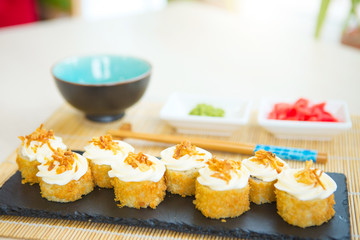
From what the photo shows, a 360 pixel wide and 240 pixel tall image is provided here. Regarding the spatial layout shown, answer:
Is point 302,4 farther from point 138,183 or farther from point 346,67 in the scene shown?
point 138,183

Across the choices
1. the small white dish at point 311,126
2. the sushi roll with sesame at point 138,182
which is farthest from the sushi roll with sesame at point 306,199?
the small white dish at point 311,126

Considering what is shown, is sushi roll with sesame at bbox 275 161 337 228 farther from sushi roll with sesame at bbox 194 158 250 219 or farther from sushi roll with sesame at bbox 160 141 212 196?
sushi roll with sesame at bbox 160 141 212 196

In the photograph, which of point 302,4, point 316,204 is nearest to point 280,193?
point 316,204

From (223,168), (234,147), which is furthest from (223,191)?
(234,147)

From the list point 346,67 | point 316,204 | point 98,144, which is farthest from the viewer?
point 346,67

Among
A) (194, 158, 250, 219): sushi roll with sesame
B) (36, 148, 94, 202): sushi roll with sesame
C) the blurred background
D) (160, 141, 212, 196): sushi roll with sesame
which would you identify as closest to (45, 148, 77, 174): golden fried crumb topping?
(36, 148, 94, 202): sushi roll with sesame
